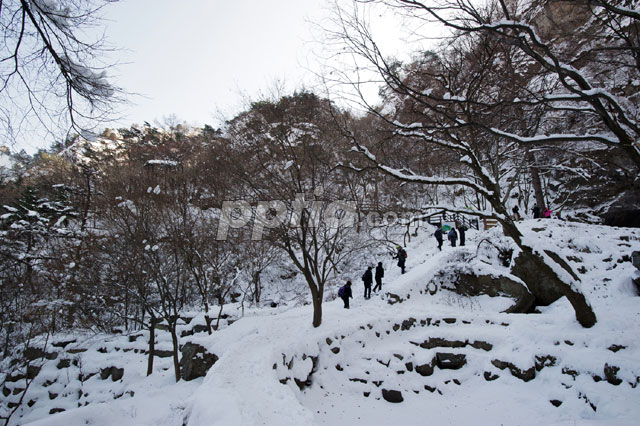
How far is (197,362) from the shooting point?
7762 millimetres

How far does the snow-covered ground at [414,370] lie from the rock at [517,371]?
2 cm

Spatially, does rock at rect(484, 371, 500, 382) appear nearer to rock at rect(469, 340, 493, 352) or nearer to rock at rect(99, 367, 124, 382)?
rock at rect(469, 340, 493, 352)

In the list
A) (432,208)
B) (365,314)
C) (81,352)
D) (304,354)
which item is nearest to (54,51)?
(432,208)

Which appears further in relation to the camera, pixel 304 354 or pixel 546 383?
pixel 304 354

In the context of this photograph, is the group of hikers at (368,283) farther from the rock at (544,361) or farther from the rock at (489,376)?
the rock at (544,361)

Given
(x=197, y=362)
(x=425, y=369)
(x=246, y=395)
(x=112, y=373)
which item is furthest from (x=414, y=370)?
(x=112, y=373)

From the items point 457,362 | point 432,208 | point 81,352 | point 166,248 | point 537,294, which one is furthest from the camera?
point 81,352

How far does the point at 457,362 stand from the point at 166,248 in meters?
9.96

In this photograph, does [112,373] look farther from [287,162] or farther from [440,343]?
→ [440,343]

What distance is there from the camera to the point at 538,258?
5.51m

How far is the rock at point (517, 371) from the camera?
18.6 feet

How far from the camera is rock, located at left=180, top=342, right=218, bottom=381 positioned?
7.70 meters

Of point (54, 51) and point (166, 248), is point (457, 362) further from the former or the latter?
point (166, 248)

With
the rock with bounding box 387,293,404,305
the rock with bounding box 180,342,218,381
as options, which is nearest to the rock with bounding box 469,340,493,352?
the rock with bounding box 387,293,404,305
